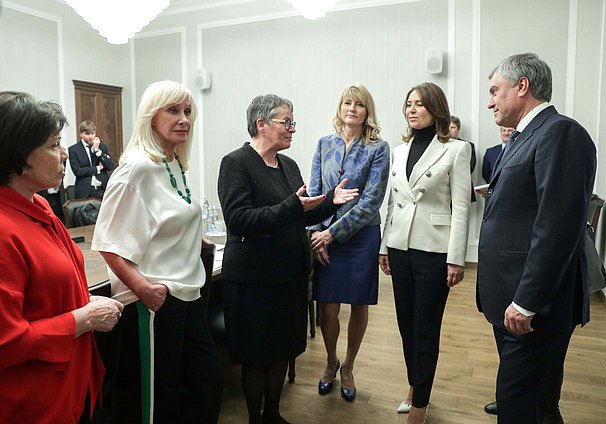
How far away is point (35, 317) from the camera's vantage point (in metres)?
1.14

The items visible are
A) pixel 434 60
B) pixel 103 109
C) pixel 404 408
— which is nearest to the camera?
pixel 404 408

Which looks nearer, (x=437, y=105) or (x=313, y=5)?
(x=437, y=105)

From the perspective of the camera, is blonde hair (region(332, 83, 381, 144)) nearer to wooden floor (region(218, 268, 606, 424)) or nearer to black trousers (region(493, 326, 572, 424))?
black trousers (region(493, 326, 572, 424))

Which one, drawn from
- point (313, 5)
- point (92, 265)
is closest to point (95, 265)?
point (92, 265)

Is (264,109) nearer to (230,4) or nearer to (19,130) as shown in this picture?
(19,130)

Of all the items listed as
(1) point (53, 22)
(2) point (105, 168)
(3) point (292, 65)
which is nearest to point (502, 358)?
(3) point (292, 65)

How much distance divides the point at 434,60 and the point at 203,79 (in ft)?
10.5

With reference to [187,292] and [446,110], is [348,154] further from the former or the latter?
[187,292]

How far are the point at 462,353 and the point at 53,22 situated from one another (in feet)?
21.5

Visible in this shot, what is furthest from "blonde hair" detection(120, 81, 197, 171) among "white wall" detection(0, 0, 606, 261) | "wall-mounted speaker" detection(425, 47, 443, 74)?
"wall-mounted speaker" detection(425, 47, 443, 74)

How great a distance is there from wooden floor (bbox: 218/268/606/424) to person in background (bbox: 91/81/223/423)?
2.46 feet

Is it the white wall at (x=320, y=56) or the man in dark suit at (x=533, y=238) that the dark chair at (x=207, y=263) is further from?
the white wall at (x=320, y=56)

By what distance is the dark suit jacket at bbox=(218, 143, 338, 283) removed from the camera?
74.7 inches

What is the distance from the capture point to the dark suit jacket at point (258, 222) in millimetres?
1897
